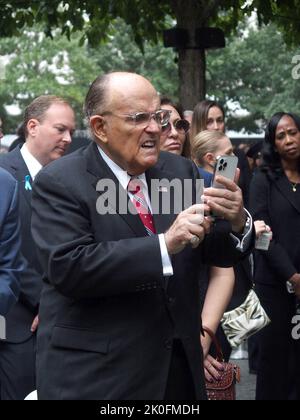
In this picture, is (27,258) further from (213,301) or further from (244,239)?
(244,239)

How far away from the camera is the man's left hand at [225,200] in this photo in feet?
12.4

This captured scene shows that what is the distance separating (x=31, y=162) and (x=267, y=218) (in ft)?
7.54

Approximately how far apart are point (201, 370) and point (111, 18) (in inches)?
396

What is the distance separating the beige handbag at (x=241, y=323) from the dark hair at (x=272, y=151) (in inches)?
87.5

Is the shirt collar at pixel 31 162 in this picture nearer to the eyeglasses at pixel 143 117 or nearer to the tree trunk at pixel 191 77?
the eyeglasses at pixel 143 117

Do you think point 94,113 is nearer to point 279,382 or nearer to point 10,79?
point 279,382

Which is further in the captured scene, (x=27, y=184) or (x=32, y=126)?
(x=32, y=126)

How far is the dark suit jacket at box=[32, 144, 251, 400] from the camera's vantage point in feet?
12.6

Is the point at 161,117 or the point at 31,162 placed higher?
the point at 161,117

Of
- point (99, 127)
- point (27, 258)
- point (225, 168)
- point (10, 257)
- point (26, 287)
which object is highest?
point (99, 127)

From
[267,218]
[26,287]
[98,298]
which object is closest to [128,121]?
[98,298]

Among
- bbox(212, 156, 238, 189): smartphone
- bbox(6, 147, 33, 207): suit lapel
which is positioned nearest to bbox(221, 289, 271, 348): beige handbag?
bbox(6, 147, 33, 207): suit lapel

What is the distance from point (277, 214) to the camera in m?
7.99

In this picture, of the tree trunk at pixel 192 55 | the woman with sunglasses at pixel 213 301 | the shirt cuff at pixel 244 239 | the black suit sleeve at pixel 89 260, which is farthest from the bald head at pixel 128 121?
the tree trunk at pixel 192 55
